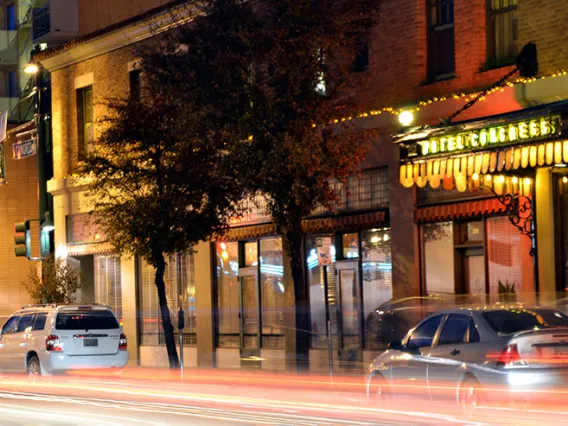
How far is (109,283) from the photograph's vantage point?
3794 cm

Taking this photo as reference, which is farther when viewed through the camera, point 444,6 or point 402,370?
point 444,6

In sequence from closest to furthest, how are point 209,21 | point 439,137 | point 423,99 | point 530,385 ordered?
point 530,385 < point 439,137 < point 209,21 < point 423,99

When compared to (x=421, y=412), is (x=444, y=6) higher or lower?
higher

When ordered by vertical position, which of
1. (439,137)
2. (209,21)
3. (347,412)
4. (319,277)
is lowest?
(347,412)

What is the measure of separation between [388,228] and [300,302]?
3.57 metres

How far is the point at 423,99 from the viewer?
2566 centimetres

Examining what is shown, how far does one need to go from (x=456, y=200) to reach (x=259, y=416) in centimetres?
960

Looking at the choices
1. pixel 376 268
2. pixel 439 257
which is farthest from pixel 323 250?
pixel 376 268

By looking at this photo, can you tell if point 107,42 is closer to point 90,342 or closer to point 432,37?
point 90,342

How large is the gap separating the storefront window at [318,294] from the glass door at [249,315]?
7.76 feet

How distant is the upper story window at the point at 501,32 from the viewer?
24.3 meters

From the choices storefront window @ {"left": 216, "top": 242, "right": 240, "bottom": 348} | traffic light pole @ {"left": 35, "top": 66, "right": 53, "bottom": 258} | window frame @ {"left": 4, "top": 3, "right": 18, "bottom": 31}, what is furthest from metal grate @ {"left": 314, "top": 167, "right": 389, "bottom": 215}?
window frame @ {"left": 4, "top": 3, "right": 18, "bottom": 31}

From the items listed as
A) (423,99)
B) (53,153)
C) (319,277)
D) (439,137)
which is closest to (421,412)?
(439,137)

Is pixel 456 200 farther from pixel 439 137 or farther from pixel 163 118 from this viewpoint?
pixel 163 118
